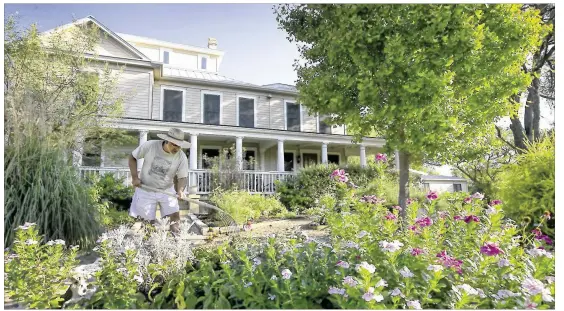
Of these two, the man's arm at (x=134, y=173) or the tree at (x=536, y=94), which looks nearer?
the man's arm at (x=134, y=173)

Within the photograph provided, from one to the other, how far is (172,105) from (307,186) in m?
5.51

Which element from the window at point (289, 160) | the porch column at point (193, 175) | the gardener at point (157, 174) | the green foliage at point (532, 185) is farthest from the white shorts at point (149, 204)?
the window at point (289, 160)

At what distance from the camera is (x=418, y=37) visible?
341cm

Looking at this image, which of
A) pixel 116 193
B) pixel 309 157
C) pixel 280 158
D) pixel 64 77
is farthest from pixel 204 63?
pixel 116 193

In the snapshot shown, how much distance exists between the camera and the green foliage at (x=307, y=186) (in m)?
7.14

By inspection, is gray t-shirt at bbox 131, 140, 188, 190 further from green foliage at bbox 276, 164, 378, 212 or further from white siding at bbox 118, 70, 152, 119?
white siding at bbox 118, 70, 152, 119

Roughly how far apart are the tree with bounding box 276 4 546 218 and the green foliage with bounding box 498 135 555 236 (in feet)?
3.04

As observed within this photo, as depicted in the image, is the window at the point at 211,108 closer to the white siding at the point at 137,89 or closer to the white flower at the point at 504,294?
the white siding at the point at 137,89

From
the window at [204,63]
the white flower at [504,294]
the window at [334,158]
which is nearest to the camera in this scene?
the white flower at [504,294]

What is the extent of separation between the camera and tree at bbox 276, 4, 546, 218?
3.31 meters

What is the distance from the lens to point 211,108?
10.3m

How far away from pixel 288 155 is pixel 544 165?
939 cm

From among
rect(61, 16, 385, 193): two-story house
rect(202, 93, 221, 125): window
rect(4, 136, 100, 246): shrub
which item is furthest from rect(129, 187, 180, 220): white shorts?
rect(202, 93, 221, 125): window
